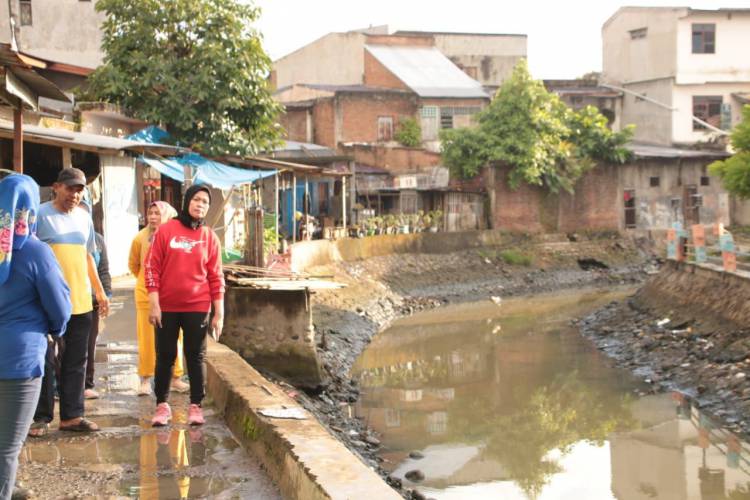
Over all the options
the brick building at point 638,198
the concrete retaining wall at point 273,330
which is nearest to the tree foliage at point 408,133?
the brick building at point 638,198

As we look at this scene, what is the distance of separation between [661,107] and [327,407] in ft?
→ 105

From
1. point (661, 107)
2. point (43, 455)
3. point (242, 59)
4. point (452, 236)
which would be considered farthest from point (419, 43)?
point (43, 455)

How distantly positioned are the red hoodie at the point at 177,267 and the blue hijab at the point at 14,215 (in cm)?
243

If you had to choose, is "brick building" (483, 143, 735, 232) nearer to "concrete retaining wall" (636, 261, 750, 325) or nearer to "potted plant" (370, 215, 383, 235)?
"potted plant" (370, 215, 383, 235)

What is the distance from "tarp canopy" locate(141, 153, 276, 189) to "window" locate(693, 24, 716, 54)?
27688 mm

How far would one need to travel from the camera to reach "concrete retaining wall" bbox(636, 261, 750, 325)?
743 inches

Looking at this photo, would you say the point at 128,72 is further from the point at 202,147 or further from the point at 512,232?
the point at 512,232

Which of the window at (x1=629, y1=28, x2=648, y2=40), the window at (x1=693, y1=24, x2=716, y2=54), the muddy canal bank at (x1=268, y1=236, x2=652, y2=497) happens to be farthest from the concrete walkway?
the window at (x1=629, y1=28, x2=648, y2=40)

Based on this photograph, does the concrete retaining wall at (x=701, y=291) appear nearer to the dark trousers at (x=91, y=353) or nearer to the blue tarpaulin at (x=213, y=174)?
the blue tarpaulin at (x=213, y=174)

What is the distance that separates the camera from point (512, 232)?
37.4 meters

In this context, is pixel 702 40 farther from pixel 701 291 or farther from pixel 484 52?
pixel 701 291

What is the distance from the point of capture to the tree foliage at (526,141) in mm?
36188

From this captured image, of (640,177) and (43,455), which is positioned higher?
(640,177)

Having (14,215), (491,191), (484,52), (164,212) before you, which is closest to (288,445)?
(14,215)
